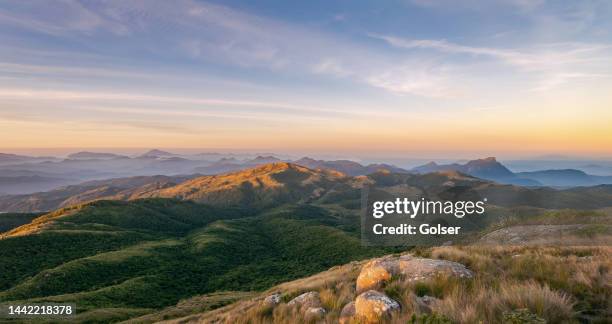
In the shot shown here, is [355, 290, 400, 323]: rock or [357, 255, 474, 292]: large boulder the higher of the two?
[355, 290, 400, 323]: rock

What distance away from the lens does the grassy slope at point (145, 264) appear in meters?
58.3

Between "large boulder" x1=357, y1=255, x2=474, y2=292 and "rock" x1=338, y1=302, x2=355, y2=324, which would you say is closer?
"rock" x1=338, y1=302, x2=355, y2=324

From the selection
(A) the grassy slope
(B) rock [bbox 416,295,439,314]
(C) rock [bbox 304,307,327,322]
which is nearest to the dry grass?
(B) rock [bbox 416,295,439,314]

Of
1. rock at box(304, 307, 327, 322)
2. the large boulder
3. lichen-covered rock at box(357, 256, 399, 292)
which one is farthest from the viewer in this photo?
lichen-covered rock at box(357, 256, 399, 292)

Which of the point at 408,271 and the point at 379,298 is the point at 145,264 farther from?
the point at 379,298

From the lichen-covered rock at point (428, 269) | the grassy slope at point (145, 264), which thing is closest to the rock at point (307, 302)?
the lichen-covered rock at point (428, 269)

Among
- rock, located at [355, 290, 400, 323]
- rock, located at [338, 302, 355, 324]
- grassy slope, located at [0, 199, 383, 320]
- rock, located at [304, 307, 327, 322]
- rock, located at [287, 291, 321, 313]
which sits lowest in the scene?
grassy slope, located at [0, 199, 383, 320]

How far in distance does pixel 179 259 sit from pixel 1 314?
64.2 m

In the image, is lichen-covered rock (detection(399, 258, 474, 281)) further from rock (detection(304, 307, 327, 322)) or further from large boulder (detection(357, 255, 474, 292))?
rock (detection(304, 307, 327, 322))

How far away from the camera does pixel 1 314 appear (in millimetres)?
38219

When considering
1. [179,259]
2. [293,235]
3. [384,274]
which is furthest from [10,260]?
[384,274]

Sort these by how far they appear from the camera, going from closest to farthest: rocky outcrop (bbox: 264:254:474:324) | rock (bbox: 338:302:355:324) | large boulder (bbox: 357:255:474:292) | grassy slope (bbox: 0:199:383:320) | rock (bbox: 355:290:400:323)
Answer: rock (bbox: 355:290:400:323) < rocky outcrop (bbox: 264:254:474:324) < rock (bbox: 338:302:355:324) < large boulder (bbox: 357:255:474:292) < grassy slope (bbox: 0:199:383:320)

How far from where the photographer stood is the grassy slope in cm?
5828

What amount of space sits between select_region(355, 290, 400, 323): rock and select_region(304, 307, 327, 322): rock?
4.72 ft
